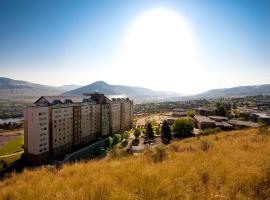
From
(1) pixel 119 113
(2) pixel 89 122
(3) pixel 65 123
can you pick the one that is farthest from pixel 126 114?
(3) pixel 65 123

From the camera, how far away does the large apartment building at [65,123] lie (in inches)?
1378

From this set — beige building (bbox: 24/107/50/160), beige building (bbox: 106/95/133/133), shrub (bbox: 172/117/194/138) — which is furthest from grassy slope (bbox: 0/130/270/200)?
beige building (bbox: 106/95/133/133)

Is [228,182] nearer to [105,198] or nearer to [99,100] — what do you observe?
[105,198]

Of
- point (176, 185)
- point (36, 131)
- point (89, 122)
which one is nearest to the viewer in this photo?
point (176, 185)

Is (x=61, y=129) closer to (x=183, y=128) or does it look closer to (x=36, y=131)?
(x=36, y=131)

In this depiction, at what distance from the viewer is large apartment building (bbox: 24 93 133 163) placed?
35000 millimetres

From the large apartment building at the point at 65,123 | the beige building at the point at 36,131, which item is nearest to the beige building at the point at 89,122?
the large apartment building at the point at 65,123

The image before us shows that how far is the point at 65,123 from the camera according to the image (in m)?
41.5

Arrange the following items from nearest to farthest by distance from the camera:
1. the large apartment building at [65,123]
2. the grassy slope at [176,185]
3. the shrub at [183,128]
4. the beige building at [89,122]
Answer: the grassy slope at [176,185] → the large apartment building at [65,123] → the beige building at [89,122] → the shrub at [183,128]

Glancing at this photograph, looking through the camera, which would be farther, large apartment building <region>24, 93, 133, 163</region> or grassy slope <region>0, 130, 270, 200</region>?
large apartment building <region>24, 93, 133, 163</region>

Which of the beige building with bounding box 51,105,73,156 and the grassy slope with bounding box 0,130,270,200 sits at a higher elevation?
the grassy slope with bounding box 0,130,270,200

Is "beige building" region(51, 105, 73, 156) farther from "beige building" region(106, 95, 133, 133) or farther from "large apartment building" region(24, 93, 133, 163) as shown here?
"beige building" region(106, 95, 133, 133)

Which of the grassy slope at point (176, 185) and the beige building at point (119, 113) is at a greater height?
the grassy slope at point (176, 185)

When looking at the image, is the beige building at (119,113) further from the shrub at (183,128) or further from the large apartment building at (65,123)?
the shrub at (183,128)
